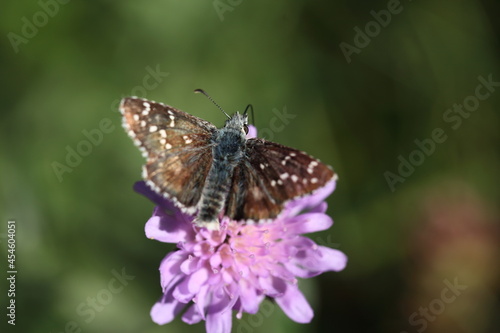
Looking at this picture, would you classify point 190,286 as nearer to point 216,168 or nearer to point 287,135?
point 216,168

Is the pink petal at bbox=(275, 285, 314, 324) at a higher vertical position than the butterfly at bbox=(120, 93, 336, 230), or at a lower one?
lower

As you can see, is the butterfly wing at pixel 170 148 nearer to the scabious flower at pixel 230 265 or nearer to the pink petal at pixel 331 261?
the scabious flower at pixel 230 265

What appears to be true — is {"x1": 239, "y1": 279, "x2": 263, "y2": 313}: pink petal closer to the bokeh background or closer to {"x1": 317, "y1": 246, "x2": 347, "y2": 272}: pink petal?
{"x1": 317, "y1": 246, "x2": 347, "y2": 272}: pink petal

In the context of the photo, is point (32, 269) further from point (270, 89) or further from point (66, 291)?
point (270, 89)

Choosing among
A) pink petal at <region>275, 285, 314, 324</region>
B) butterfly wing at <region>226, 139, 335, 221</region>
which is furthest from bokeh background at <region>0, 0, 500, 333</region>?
butterfly wing at <region>226, 139, 335, 221</region>

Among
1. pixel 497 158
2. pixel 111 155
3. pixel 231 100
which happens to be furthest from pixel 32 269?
pixel 497 158

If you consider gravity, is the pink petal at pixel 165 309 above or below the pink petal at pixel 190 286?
below

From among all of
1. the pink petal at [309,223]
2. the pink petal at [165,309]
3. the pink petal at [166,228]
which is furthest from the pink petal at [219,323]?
the pink petal at [309,223]
